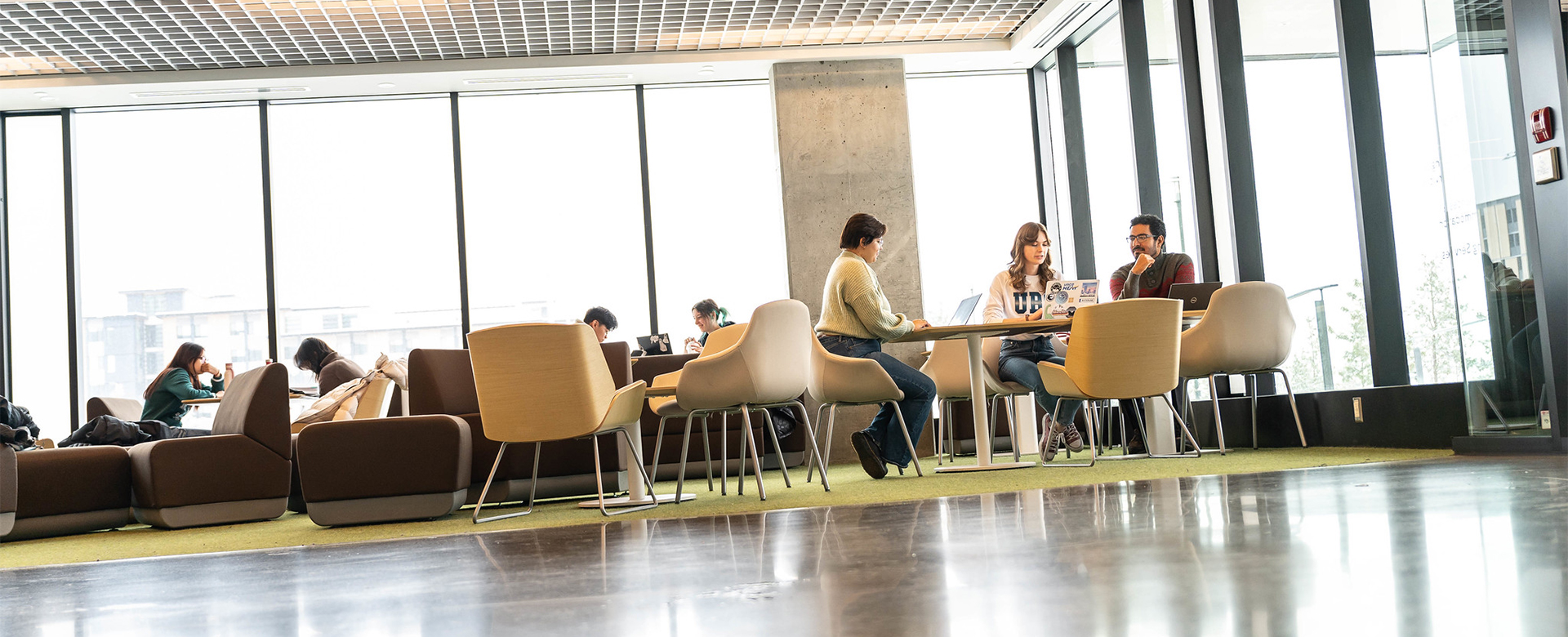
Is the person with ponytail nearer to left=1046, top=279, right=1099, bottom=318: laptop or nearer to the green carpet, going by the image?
the green carpet

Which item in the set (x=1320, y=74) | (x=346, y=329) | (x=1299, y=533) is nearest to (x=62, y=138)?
(x=346, y=329)

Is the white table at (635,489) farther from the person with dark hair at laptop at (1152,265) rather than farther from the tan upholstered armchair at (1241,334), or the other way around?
the person with dark hair at laptop at (1152,265)

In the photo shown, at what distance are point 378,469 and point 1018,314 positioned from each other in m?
3.04

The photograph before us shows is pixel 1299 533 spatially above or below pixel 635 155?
below

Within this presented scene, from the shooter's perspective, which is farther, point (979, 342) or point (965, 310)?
point (965, 310)

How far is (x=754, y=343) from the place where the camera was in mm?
4301

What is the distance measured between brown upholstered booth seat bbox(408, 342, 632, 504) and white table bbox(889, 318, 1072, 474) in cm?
143

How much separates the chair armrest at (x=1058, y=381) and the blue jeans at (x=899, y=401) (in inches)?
22.1

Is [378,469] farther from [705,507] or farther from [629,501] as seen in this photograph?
[705,507]

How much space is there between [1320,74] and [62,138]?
30.0ft

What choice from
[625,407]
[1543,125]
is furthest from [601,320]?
[1543,125]

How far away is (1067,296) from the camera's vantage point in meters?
5.20

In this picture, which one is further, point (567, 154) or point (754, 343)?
point (567, 154)

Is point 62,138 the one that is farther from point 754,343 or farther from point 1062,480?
point 1062,480
